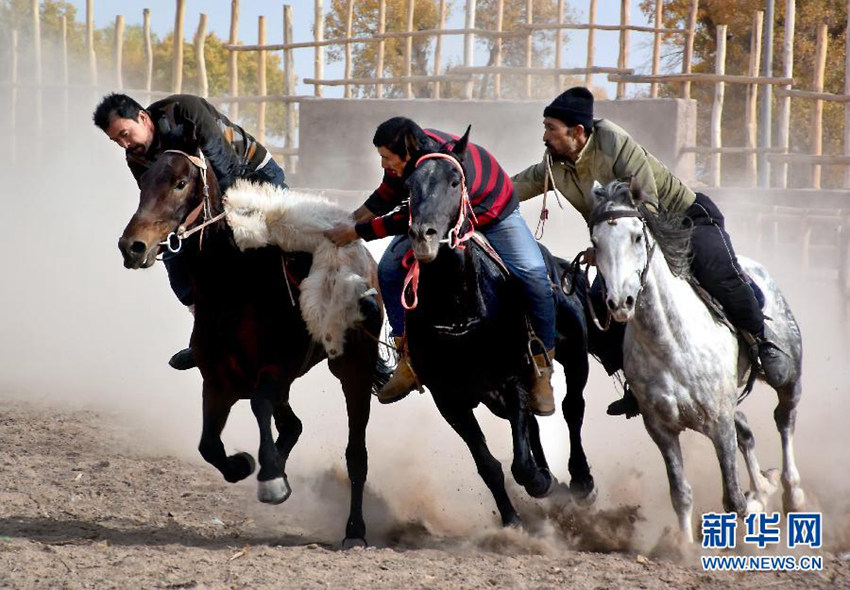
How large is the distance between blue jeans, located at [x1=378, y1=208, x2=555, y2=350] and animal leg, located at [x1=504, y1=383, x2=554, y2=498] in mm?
319

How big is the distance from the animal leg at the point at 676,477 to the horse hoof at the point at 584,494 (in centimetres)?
78

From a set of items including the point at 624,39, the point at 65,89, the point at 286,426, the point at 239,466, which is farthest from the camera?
the point at 65,89

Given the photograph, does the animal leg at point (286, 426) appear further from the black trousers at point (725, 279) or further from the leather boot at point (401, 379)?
the black trousers at point (725, 279)

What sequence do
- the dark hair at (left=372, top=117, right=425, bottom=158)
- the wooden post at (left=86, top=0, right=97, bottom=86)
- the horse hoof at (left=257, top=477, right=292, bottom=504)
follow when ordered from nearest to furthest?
the dark hair at (left=372, top=117, right=425, bottom=158)
the horse hoof at (left=257, top=477, right=292, bottom=504)
the wooden post at (left=86, top=0, right=97, bottom=86)

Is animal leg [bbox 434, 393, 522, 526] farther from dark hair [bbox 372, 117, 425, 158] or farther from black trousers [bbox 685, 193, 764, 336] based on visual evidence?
black trousers [bbox 685, 193, 764, 336]

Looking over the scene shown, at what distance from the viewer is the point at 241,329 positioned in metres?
5.93

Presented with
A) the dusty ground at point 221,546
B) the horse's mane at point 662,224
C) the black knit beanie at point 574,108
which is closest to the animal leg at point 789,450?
the dusty ground at point 221,546

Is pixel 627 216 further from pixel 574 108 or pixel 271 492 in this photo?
pixel 271 492

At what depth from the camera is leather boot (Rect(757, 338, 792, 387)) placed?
242 inches

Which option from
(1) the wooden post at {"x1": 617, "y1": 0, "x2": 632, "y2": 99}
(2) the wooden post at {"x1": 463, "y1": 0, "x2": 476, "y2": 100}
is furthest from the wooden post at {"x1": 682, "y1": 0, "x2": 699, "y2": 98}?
(2) the wooden post at {"x1": 463, "y1": 0, "x2": 476, "y2": 100}

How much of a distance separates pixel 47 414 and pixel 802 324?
27.6ft

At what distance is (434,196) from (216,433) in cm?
191

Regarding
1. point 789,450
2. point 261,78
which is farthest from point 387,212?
point 261,78

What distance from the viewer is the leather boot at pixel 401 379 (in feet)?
20.0
